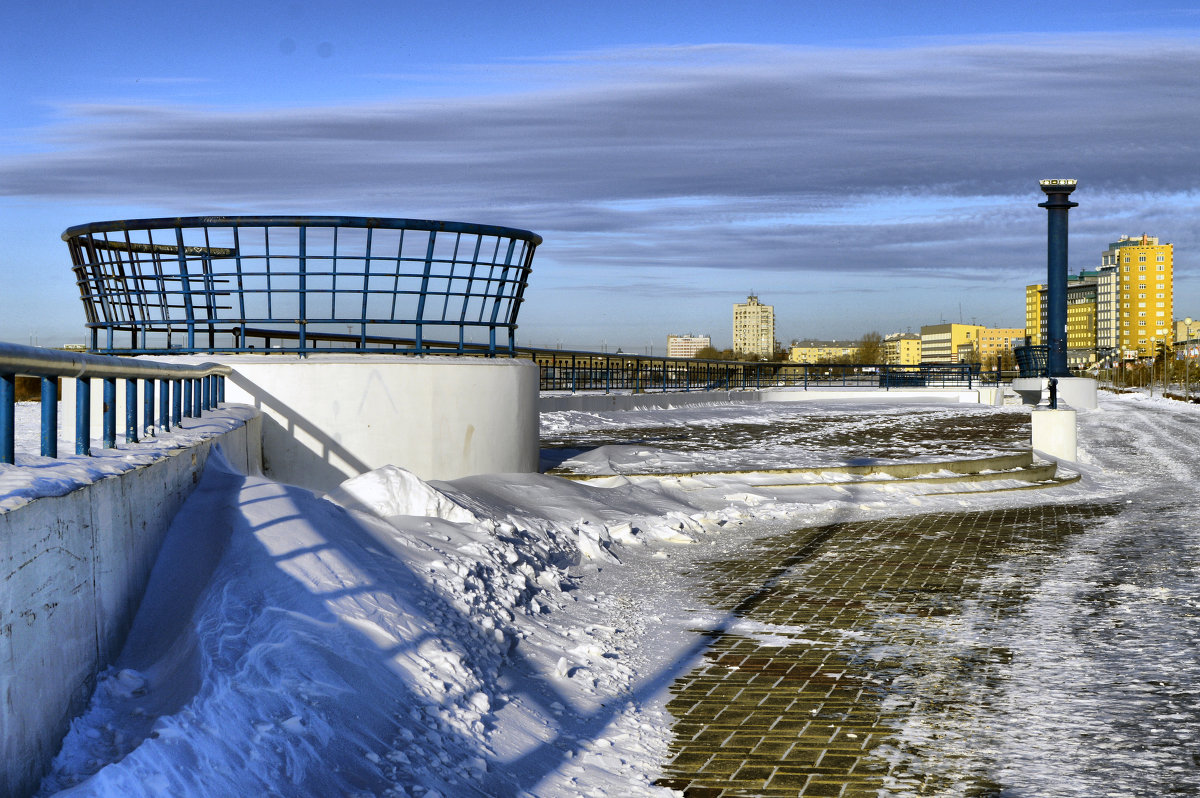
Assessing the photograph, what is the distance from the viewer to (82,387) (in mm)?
4809

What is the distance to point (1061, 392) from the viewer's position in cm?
4244

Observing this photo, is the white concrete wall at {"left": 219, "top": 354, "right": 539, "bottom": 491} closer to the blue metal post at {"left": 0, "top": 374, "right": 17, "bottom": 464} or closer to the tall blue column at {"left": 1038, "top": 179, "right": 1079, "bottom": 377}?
the blue metal post at {"left": 0, "top": 374, "right": 17, "bottom": 464}

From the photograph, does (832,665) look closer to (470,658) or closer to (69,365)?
(470,658)

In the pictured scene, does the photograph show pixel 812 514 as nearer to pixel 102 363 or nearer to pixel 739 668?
pixel 739 668

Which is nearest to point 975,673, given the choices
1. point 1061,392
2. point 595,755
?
point 595,755

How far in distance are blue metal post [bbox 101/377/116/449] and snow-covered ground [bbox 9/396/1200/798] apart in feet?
2.00

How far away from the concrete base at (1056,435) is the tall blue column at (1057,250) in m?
29.1

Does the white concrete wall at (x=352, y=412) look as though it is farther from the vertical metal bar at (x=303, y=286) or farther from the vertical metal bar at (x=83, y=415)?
the vertical metal bar at (x=83, y=415)

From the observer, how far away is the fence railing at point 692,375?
32.2 meters

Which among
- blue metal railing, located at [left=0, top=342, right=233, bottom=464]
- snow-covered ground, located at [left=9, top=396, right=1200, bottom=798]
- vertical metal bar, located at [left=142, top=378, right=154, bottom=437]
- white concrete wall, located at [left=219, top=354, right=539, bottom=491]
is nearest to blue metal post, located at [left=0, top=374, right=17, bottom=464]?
blue metal railing, located at [left=0, top=342, right=233, bottom=464]

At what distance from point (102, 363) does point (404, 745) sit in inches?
91.3

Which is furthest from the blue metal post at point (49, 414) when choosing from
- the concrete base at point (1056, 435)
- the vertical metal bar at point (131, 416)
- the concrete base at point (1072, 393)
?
the concrete base at point (1072, 393)

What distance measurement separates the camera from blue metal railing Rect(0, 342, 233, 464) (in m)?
3.70

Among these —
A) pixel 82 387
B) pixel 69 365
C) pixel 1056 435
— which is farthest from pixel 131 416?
pixel 1056 435
